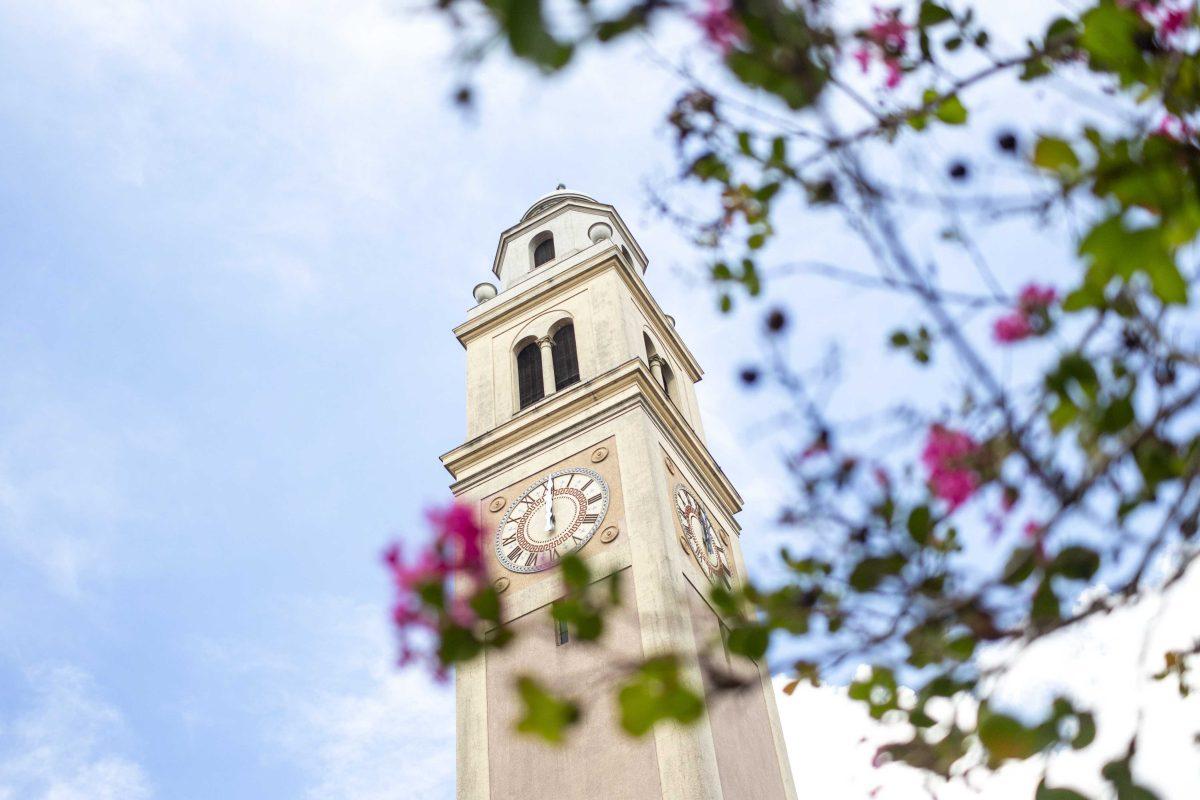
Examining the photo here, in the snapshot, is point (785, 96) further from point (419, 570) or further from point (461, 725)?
point (461, 725)

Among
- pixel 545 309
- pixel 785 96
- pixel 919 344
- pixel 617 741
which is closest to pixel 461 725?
pixel 617 741

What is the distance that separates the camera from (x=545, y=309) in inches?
783

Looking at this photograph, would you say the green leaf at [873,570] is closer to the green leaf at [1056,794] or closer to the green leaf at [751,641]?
the green leaf at [751,641]

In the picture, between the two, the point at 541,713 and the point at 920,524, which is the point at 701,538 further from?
the point at 541,713

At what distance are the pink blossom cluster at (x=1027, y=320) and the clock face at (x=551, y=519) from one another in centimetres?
1232

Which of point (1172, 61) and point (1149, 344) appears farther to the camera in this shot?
Answer: point (1149, 344)

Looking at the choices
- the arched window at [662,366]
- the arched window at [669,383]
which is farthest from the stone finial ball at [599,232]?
the arched window at [669,383]

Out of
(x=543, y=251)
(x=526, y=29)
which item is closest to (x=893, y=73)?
(x=526, y=29)

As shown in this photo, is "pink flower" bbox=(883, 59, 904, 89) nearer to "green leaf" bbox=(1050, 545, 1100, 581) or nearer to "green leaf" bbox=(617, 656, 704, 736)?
"green leaf" bbox=(1050, 545, 1100, 581)

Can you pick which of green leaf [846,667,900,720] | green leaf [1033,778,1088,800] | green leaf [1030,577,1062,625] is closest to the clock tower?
green leaf [846,667,900,720]

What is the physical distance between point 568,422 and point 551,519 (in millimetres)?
1843

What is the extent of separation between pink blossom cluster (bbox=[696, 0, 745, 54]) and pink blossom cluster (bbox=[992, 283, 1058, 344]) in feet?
3.32

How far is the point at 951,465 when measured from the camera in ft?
9.40

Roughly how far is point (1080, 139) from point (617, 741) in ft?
37.3
